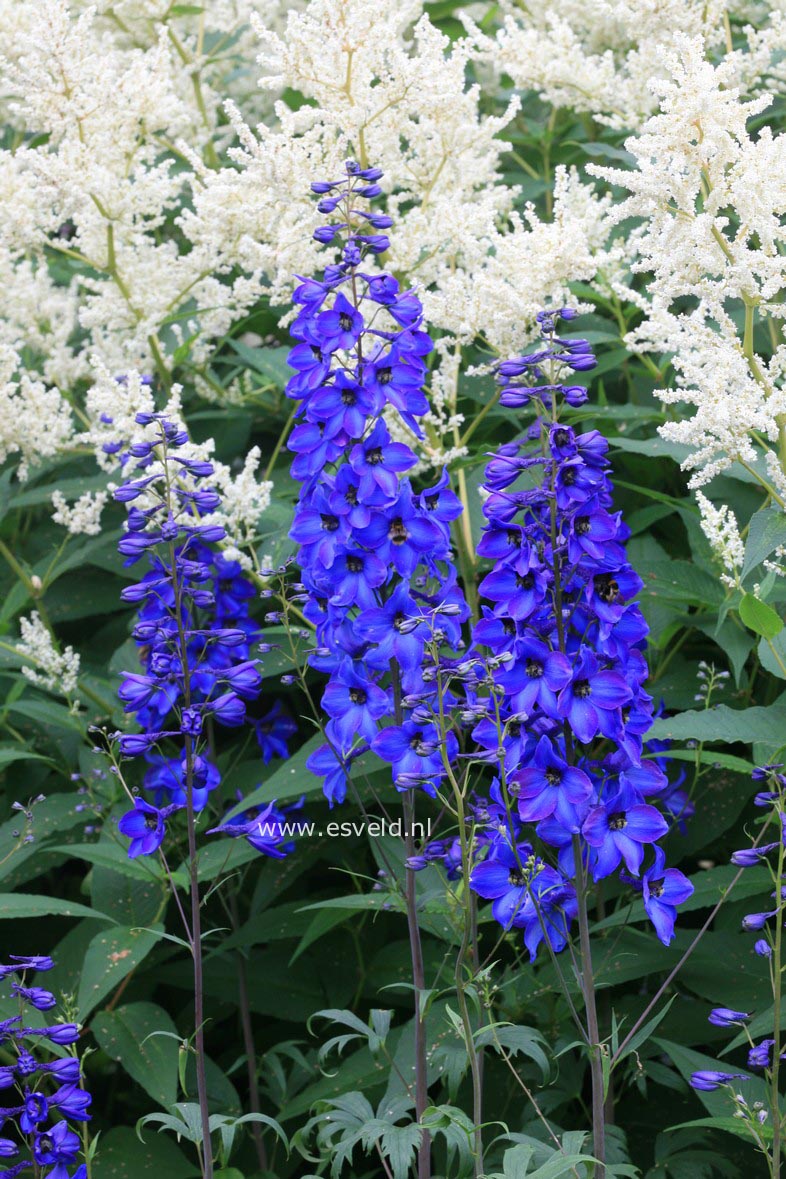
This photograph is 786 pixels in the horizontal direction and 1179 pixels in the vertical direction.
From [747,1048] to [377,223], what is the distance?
8.11 feet

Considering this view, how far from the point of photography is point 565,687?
105 inches

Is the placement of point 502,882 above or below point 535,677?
below

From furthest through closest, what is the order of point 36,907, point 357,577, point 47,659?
point 47,659 < point 36,907 < point 357,577

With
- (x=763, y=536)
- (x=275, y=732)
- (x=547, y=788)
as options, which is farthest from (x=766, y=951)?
(x=275, y=732)

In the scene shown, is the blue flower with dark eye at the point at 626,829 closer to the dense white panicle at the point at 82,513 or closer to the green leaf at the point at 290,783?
the green leaf at the point at 290,783

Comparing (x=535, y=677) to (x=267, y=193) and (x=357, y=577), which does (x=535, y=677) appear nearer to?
(x=357, y=577)

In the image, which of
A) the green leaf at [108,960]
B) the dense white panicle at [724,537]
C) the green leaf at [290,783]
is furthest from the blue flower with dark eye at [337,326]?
the green leaf at [108,960]

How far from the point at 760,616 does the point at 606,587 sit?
1.71 feet

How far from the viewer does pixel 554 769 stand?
8.86 ft

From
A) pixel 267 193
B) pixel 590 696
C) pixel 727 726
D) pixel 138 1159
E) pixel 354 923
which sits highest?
pixel 267 193

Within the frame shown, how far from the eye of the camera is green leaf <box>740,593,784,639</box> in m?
3.05

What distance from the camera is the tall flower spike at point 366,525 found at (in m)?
2.93

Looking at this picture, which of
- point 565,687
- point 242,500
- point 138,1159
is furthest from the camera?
point 242,500

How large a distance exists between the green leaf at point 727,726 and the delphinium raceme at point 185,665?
1015 millimetres
